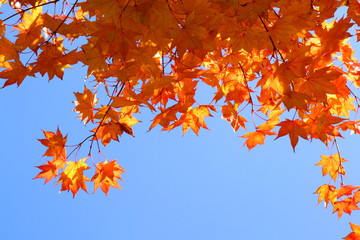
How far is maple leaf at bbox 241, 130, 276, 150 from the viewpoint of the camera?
2.06 meters

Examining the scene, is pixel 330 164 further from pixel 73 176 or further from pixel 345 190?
pixel 73 176

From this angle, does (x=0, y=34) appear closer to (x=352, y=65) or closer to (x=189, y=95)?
(x=189, y=95)

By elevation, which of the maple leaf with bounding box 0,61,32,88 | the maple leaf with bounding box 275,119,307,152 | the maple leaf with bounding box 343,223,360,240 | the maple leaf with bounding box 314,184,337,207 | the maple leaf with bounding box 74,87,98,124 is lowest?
the maple leaf with bounding box 343,223,360,240

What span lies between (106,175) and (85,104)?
0.42 meters

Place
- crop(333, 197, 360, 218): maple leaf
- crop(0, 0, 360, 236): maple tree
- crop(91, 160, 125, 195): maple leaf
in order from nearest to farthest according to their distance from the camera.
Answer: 1. crop(0, 0, 360, 236): maple tree
2. crop(91, 160, 125, 195): maple leaf
3. crop(333, 197, 360, 218): maple leaf

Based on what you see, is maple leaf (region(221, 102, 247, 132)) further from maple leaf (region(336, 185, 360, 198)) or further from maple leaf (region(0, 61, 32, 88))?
maple leaf (region(0, 61, 32, 88))

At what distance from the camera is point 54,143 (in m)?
1.97

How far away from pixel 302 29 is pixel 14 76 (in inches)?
50.9

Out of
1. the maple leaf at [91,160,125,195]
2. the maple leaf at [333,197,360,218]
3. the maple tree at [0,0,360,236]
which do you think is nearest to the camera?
the maple tree at [0,0,360,236]

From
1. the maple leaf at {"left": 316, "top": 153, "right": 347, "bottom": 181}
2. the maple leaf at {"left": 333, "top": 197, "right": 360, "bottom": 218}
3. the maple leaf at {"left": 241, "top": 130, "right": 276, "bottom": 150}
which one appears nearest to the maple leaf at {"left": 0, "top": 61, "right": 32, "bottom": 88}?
the maple leaf at {"left": 241, "top": 130, "right": 276, "bottom": 150}

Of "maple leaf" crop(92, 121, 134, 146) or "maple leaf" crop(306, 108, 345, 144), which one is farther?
"maple leaf" crop(92, 121, 134, 146)

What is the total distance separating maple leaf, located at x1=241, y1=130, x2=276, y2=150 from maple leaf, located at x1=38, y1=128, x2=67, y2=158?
0.98 metres

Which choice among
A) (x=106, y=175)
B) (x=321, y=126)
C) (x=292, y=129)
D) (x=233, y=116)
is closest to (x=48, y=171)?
(x=106, y=175)

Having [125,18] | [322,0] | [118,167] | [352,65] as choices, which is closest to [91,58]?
[125,18]
